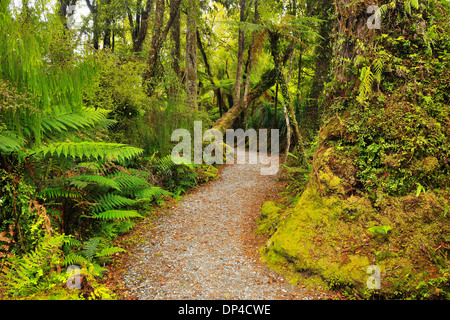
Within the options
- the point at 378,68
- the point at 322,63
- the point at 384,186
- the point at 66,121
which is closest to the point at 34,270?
the point at 66,121

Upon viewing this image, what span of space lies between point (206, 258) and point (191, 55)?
682 cm

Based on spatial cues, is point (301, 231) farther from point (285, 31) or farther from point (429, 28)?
point (285, 31)

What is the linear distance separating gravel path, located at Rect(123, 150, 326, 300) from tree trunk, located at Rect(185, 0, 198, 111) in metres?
3.53

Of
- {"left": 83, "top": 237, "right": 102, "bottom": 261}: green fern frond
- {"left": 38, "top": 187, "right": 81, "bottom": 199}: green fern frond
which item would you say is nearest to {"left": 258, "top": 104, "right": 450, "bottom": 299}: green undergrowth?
{"left": 83, "top": 237, "right": 102, "bottom": 261}: green fern frond

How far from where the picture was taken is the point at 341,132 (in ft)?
11.9

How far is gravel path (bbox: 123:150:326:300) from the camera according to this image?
274 centimetres

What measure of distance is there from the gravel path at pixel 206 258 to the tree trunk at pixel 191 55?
353 cm

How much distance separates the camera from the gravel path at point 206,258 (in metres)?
2.74

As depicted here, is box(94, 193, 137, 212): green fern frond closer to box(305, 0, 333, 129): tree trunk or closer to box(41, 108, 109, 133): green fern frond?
box(41, 108, 109, 133): green fern frond

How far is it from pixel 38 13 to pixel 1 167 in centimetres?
153

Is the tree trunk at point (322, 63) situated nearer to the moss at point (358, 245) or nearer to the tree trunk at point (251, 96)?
the tree trunk at point (251, 96)

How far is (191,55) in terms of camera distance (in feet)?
27.6

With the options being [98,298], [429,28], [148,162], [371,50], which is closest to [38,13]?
[98,298]

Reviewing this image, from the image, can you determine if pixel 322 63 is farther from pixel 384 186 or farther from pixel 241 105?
pixel 384 186
